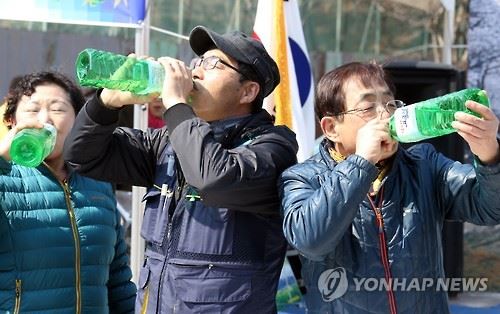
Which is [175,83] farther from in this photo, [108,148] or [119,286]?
[119,286]

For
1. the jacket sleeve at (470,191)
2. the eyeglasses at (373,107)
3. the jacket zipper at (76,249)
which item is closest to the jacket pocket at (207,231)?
the eyeglasses at (373,107)

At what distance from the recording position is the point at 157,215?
2268 millimetres

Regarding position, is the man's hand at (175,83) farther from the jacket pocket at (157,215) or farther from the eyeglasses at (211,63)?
the jacket pocket at (157,215)

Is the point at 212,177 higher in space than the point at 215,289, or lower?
higher

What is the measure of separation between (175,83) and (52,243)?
83 centimetres

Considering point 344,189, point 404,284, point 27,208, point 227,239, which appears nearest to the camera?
point 344,189

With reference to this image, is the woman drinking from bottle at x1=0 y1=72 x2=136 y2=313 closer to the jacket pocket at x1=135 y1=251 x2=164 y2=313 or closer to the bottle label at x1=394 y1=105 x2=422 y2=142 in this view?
the jacket pocket at x1=135 y1=251 x2=164 y2=313

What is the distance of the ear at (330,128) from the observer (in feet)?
7.11

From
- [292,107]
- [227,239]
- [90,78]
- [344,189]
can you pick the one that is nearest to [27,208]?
[90,78]

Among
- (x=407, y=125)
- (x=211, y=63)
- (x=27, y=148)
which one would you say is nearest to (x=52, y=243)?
(x=27, y=148)

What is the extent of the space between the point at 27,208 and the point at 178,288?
753mm

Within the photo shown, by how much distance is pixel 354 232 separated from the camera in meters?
2.04

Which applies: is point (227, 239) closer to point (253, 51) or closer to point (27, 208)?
point (253, 51)

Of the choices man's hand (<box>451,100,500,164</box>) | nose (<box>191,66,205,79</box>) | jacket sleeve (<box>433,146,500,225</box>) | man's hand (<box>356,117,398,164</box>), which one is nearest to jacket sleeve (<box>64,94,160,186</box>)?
nose (<box>191,66,205,79</box>)
